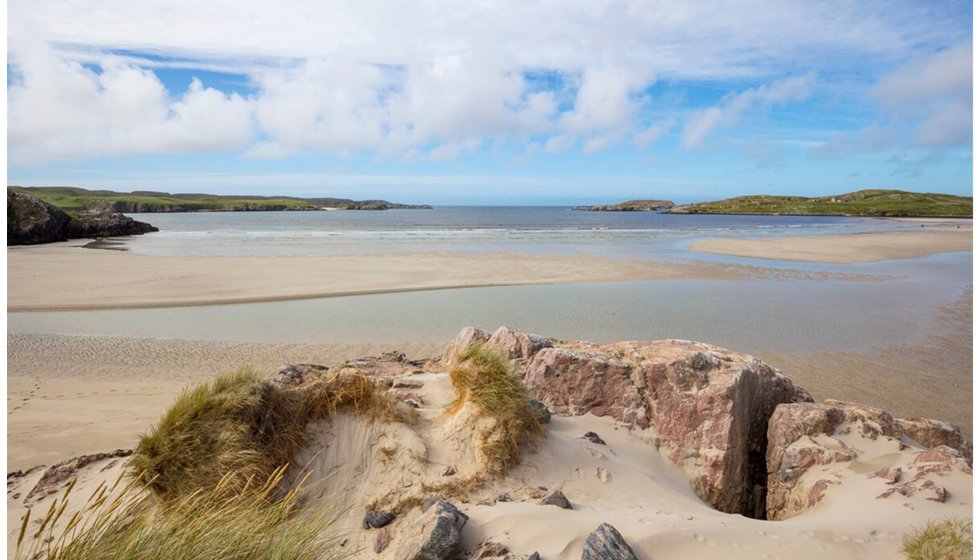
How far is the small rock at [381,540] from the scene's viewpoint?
4137mm

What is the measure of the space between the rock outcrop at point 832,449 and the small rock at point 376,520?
402 cm

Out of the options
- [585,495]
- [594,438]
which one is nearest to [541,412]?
[594,438]

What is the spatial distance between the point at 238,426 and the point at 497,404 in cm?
234

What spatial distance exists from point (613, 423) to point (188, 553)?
500 cm

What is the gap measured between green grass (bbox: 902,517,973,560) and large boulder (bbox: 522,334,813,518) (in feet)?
7.58

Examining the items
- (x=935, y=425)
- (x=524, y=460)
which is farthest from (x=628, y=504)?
(x=935, y=425)

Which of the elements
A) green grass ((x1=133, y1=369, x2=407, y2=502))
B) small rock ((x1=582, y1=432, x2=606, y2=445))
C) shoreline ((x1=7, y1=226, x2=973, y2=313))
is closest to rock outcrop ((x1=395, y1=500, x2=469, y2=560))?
green grass ((x1=133, y1=369, x2=407, y2=502))

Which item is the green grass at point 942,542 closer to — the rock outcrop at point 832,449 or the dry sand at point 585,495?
the dry sand at point 585,495

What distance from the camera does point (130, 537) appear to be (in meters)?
2.66

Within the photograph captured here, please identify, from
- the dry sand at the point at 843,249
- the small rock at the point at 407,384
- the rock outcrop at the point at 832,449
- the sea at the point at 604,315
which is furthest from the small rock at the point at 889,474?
the dry sand at the point at 843,249

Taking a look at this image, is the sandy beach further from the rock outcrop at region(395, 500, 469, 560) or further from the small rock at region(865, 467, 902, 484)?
the rock outcrop at region(395, 500, 469, 560)

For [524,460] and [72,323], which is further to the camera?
[72,323]

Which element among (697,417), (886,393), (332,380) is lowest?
(886,393)

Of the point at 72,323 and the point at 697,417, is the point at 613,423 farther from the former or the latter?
the point at 72,323
